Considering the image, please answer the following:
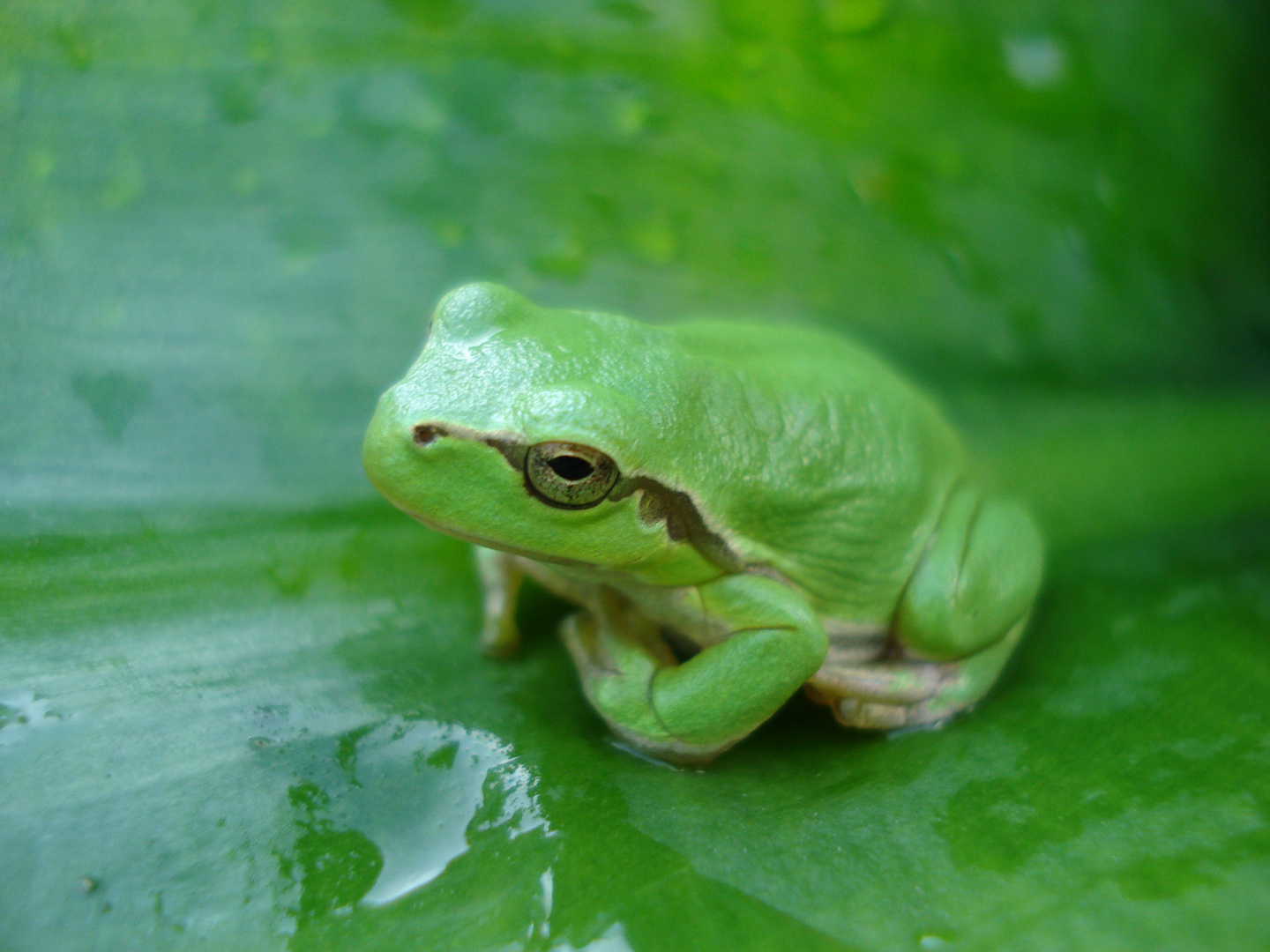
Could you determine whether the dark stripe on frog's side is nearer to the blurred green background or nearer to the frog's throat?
the frog's throat

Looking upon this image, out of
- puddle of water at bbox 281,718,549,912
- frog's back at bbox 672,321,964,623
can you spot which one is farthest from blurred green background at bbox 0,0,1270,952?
frog's back at bbox 672,321,964,623

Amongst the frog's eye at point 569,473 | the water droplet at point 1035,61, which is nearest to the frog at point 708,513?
the frog's eye at point 569,473

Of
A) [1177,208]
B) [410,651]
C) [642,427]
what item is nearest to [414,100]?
[642,427]

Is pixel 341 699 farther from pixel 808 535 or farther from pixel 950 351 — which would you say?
pixel 950 351

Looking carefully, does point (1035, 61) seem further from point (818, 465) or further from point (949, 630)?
point (949, 630)

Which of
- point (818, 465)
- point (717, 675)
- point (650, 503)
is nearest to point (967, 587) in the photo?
point (818, 465)

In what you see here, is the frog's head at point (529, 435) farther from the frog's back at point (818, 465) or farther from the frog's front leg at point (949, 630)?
the frog's front leg at point (949, 630)
